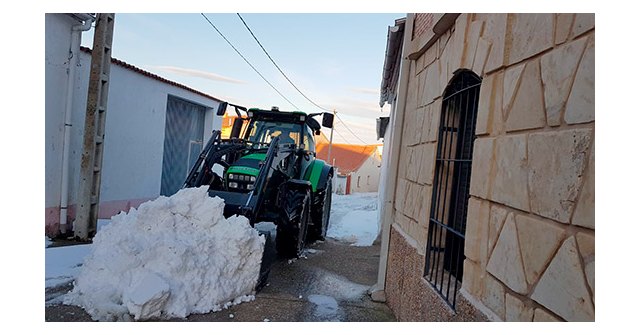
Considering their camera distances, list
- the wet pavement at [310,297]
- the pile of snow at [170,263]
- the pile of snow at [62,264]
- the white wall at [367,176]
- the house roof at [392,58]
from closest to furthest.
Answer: the pile of snow at [170,263], the wet pavement at [310,297], the pile of snow at [62,264], the house roof at [392,58], the white wall at [367,176]

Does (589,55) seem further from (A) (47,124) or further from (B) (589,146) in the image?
(A) (47,124)

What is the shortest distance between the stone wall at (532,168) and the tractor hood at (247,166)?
10.6 feet

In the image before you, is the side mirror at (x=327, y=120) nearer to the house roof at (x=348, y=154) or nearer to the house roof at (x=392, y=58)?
the house roof at (x=392, y=58)

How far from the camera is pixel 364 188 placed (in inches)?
1155

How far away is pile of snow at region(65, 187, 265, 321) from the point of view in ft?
11.6

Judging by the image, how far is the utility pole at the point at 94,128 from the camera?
21.4ft

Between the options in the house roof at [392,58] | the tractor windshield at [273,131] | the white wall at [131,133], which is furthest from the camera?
the white wall at [131,133]

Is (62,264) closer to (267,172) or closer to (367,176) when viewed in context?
(267,172)

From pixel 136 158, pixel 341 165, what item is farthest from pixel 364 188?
pixel 136 158

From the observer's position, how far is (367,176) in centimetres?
2995

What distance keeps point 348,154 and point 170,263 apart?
29066 mm

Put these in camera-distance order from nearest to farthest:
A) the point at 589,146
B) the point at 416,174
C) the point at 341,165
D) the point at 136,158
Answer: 1. the point at 589,146
2. the point at 416,174
3. the point at 136,158
4. the point at 341,165

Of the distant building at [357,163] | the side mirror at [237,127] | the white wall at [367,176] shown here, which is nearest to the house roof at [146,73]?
the side mirror at [237,127]

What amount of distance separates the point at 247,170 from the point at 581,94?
4327mm
